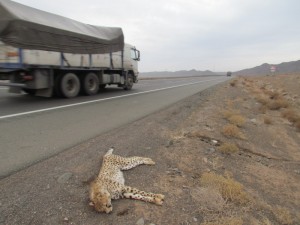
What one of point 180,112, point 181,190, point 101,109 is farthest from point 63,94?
point 181,190

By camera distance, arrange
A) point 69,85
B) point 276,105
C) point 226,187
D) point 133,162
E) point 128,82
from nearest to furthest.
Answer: point 226,187, point 133,162, point 69,85, point 276,105, point 128,82

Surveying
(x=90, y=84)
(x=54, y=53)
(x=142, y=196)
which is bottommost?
(x=142, y=196)

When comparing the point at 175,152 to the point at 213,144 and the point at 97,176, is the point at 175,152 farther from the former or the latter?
the point at 97,176

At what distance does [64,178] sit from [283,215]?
10.2 ft

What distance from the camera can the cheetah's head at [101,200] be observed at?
3621 mm

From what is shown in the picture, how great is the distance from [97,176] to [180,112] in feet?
21.4

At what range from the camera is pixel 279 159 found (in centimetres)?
744

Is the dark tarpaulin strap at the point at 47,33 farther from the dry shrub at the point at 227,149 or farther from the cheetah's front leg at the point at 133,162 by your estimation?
the dry shrub at the point at 227,149

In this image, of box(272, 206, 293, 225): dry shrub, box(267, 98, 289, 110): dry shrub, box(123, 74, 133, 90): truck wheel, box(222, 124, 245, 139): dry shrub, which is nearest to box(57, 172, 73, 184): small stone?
box(272, 206, 293, 225): dry shrub

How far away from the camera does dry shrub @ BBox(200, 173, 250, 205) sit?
4.38 metres

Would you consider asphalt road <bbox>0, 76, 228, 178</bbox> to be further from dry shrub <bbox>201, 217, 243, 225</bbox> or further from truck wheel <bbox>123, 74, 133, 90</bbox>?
truck wheel <bbox>123, 74, 133, 90</bbox>

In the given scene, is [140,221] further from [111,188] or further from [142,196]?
[111,188]

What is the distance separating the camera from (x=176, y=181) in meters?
4.75

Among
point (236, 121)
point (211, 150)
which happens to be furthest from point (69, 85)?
point (211, 150)
